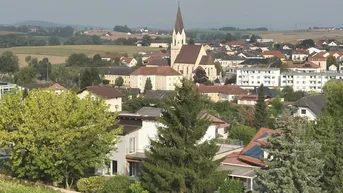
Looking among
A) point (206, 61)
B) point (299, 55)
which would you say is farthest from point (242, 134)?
point (299, 55)

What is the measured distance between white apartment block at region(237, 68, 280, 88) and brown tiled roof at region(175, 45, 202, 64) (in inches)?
284

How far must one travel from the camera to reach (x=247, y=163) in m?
18.0

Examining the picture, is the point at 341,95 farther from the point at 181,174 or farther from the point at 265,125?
the point at 181,174

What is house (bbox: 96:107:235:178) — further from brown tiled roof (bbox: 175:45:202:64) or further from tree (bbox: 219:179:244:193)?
brown tiled roof (bbox: 175:45:202:64)

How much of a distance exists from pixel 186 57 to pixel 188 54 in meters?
0.48

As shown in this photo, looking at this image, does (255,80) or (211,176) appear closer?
(211,176)

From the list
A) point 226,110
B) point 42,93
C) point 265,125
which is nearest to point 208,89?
point 226,110

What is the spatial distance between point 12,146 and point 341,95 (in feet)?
55.8

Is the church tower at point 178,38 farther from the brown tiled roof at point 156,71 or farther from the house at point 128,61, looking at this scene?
the house at point 128,61

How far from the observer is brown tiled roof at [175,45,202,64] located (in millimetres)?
73375

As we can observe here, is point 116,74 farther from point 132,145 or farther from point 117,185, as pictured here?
point 117,185

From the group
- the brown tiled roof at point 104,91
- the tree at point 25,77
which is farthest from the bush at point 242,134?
the tree at point 25,77

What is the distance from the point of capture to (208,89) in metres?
54.7

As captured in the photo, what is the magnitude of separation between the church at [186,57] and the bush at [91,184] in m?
54.1
